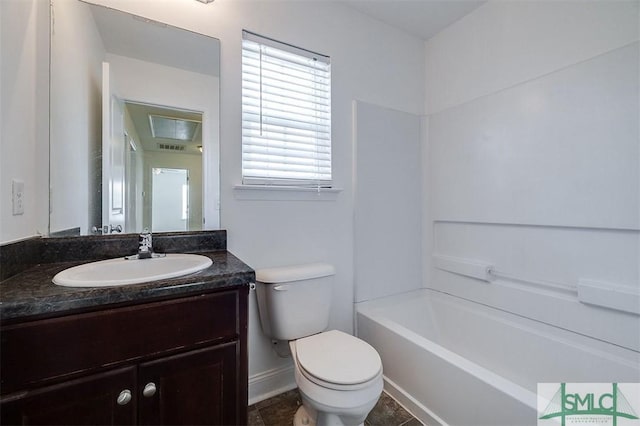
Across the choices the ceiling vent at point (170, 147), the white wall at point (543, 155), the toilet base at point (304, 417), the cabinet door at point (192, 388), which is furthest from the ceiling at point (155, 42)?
the toilet base at point (304, 417)

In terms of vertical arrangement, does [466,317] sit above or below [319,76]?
below

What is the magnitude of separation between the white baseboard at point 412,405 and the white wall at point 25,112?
194cm

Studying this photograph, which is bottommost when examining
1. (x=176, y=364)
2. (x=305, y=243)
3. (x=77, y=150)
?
(x=176, y=364)

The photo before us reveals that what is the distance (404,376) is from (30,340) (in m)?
1.65

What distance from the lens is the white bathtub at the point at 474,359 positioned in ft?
4.02

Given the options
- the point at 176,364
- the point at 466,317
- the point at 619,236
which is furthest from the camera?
the point at 466,317

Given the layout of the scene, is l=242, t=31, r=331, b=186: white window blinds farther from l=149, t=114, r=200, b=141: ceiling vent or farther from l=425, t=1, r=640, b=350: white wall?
l=425, t=1, r=640, b=350: white wall

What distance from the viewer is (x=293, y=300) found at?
5.08ft

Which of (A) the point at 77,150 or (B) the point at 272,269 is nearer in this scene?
(A) the point at 77,150

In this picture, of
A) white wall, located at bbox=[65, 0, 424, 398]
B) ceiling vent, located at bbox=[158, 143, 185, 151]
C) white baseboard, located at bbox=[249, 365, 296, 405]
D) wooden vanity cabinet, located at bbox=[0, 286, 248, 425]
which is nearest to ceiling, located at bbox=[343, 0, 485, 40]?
white wall, located at bbox=[65, 0, 424, 398]

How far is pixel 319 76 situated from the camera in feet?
6.23

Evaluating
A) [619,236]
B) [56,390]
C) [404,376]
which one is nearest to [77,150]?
[56,390]

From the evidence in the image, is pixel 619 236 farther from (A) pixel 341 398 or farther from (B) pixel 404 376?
(A) pixel 341 398

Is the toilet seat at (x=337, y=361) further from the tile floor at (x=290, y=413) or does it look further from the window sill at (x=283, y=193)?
the window sill at (x=283, y=193)
